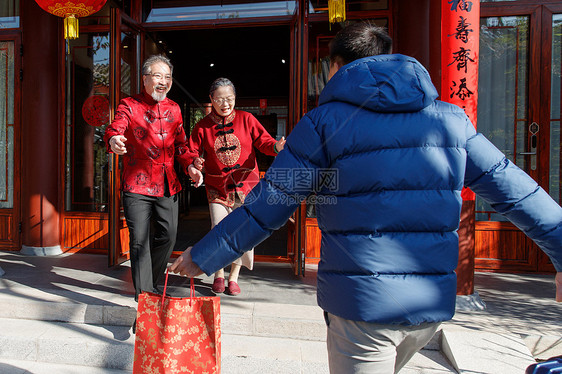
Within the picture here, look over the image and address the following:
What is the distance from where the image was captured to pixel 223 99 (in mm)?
3402

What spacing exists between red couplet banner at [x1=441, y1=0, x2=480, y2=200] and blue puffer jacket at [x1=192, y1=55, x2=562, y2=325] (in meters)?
2.15

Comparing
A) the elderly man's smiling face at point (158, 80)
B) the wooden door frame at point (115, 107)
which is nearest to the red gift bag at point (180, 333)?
the elderly man's smiling face at point (158, 80)

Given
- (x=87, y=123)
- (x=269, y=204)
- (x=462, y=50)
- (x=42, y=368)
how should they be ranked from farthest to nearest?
(x=87, y=123) → (x=462, y=50) → (x=42, y=368) → (x=269, y=204)

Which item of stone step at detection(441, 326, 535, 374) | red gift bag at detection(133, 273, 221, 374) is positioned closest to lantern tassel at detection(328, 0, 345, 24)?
stone step at detection(441, 326, 535, 374)

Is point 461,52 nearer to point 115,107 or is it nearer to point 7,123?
point 115,107

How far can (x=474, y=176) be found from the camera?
4.53 feet

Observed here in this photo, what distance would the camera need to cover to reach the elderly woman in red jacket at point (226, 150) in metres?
3.43

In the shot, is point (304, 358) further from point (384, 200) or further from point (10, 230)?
point (10, 230)

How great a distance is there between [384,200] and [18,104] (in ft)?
18.1

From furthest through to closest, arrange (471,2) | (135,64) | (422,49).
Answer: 1. (135,64)
2. (422,49)
3. (471,2)

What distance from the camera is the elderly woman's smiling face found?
11.1 feet

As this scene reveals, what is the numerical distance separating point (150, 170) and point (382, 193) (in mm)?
2321

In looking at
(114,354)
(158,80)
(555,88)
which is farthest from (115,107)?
(555,88)

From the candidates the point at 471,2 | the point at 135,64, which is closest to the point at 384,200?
the point at 471,2
